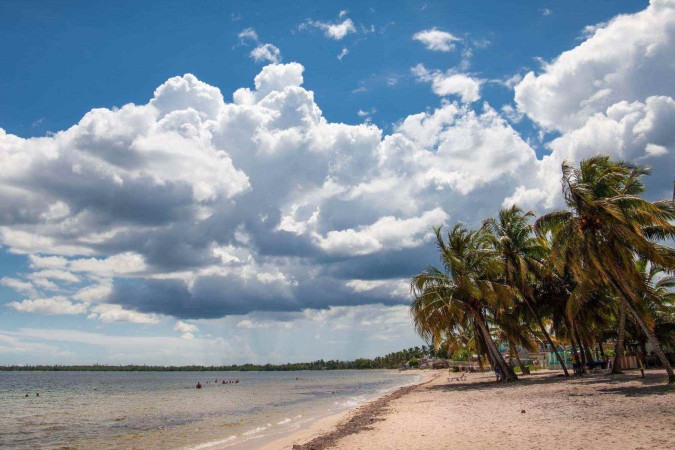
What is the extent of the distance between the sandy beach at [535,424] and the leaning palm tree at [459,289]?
8366mm

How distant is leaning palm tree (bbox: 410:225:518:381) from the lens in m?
27.4

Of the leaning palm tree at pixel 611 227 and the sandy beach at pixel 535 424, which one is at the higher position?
the leaning palm tree at pixel 611 227

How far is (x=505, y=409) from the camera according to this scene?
52.3 ft

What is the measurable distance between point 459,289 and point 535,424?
1640 centimetres

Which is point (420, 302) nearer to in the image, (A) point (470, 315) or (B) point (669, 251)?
(A) point (470, 315)

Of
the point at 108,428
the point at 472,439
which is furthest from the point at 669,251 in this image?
the point at 108,428

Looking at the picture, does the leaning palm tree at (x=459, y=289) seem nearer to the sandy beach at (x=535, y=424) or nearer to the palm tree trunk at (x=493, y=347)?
the palm tree trunk at (x=493, y=347)

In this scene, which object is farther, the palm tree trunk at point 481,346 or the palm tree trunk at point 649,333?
the palm tree trunk at point 481,346

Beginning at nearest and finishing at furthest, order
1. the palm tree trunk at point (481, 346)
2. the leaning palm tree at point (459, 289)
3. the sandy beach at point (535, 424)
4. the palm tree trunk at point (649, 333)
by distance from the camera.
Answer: the sandy beach at point (535, 424) → the palm tree trunk at point (649, 333) → the leaning palm tree at point (459, 289) → the palm tree trunk at point (481, 346)

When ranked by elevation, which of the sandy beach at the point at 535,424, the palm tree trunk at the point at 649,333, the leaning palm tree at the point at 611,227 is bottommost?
the sandy beach at the point at 535,424

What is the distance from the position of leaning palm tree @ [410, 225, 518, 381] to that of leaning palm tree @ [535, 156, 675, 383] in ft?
20.3

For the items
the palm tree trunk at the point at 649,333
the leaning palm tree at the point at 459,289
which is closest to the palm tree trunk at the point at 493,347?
the leaning palm tree at the point at 459,289

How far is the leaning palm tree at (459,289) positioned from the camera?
2739 centimetres

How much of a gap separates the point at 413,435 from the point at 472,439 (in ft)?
7.15
